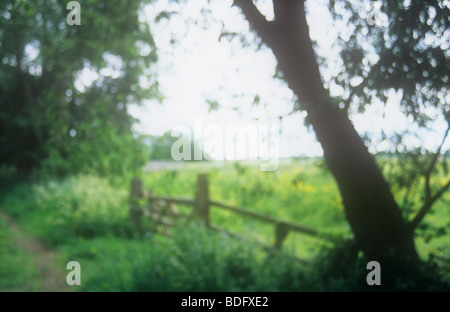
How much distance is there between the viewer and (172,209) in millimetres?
7434

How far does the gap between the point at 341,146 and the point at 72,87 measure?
6.23 meters

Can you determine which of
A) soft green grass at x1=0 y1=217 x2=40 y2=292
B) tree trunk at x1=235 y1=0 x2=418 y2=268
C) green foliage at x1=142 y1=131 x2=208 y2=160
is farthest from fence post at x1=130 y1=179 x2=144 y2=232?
tree trunk at x1=235 y1=0 x2=418 y2=268

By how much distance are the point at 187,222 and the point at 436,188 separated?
4.40 m

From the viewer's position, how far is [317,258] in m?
4.33

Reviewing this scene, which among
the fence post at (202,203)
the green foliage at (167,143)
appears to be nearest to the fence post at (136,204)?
the green foliage at (167,143)

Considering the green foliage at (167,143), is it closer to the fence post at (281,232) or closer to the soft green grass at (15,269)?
the fence post at (281,232)

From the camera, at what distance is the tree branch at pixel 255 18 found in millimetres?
3535

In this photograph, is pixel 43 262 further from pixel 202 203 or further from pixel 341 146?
pixel 341 146

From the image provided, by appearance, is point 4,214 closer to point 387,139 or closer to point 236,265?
point 236,265

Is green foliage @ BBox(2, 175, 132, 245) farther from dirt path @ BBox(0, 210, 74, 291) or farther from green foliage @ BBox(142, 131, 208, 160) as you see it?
green foliage @ BBox(142, 131, 208, 160)

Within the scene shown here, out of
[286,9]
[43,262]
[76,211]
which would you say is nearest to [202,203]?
[43,262]

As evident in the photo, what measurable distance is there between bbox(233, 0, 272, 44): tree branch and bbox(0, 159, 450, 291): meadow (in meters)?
1.66
